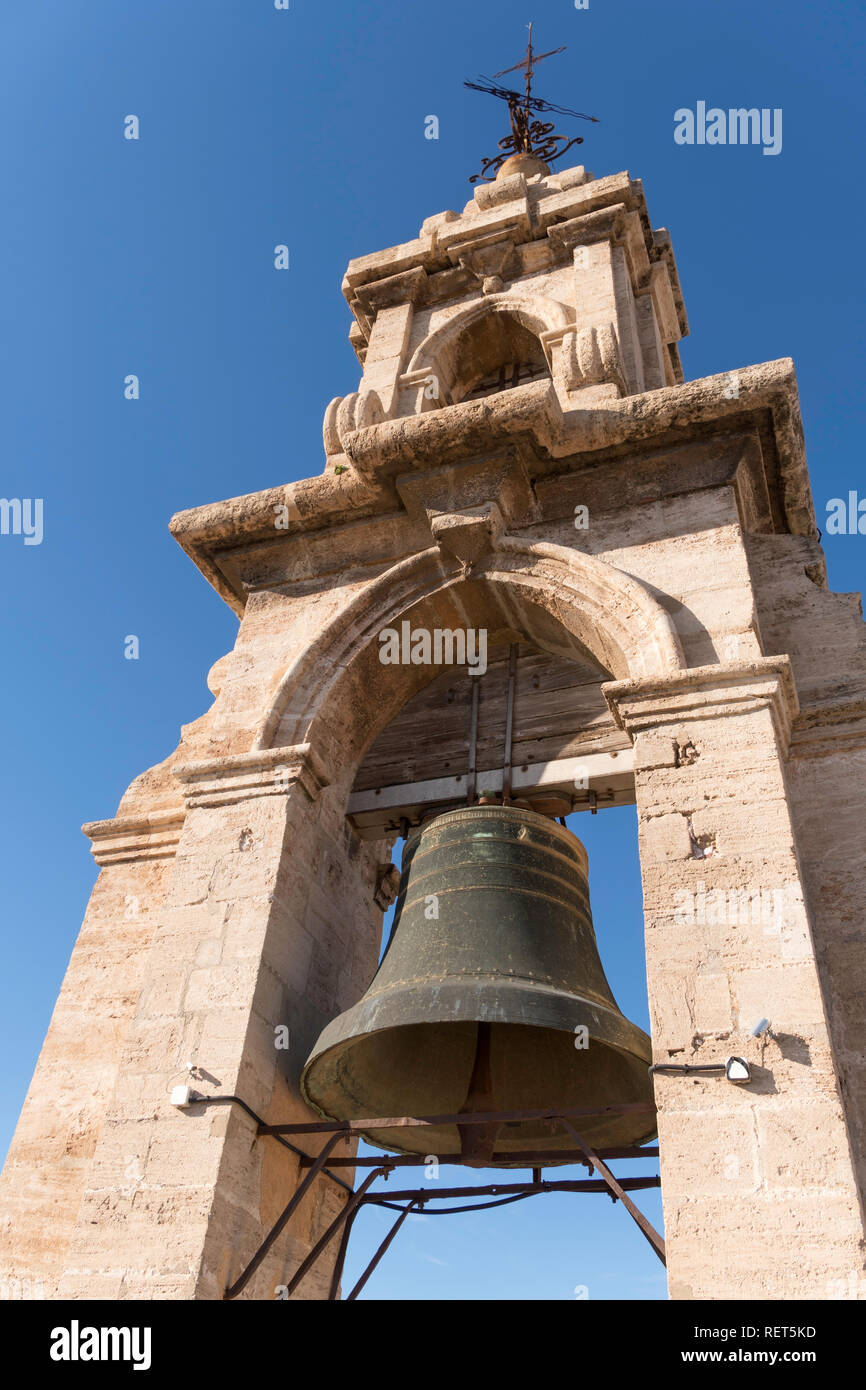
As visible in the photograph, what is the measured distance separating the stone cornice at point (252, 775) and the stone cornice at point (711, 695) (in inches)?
59.9

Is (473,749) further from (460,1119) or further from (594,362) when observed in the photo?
(594,362)

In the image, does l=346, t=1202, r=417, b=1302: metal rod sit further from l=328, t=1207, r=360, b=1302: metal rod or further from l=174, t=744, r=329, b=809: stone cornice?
l=174, t=744, r=329, b=809: stone cornice

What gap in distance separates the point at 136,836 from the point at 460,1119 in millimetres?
2578

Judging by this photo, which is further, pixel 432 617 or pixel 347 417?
pixel 347 417

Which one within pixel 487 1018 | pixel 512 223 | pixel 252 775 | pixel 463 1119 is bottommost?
pixel 463 1119

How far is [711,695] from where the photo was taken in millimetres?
4305

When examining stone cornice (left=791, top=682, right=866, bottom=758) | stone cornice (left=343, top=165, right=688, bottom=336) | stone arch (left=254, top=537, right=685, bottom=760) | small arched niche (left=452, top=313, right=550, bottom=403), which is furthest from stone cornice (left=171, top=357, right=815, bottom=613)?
stone cornice (left=343, top=165, right=688, bottom=336)

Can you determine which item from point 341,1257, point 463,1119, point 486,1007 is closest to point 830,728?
point 486,1007

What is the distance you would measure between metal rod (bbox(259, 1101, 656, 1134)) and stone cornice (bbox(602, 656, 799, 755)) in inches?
58.2

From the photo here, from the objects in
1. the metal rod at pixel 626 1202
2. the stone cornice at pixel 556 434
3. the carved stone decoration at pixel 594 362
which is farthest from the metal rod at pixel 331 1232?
the carved stone decoration at pixel 594 362

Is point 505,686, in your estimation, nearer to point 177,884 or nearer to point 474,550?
point 474,550

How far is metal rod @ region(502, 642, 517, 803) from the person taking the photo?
17.2ft

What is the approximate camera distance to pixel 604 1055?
4.53 meters

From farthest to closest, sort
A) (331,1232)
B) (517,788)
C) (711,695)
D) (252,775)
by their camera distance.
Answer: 1. (517,788)
2. (252,775)
3. (711,695)
4. (331,1232)
